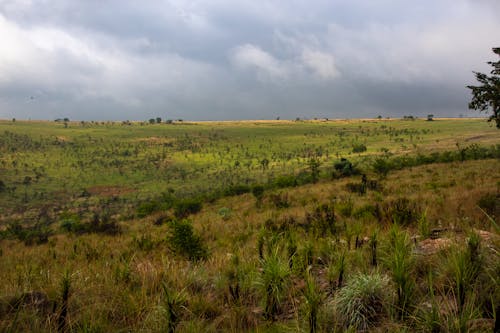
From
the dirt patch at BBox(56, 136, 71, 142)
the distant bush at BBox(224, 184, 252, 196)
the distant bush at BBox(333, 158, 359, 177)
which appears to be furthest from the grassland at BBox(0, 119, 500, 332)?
the dirt patch at BBox(56, 136, 71, 142)

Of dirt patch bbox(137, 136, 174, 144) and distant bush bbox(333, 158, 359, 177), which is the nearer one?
distant bush bbox(333, 158, 359, 177)

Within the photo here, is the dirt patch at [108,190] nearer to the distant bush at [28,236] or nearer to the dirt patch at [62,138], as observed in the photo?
the distant bush at [28,236]

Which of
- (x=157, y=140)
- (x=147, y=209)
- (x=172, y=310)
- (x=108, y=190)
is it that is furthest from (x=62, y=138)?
(x=172, y=310)

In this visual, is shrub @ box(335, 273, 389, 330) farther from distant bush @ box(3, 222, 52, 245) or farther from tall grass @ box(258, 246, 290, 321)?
distant bush @ box(3, 222, 52, 245)

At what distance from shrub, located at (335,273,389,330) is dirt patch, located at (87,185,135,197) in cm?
4705

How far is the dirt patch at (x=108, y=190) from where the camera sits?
46744 mm

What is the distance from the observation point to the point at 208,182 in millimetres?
50344

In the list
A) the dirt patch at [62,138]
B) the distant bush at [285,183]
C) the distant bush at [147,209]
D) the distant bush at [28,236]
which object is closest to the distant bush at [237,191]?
the distant bush at [285,183]

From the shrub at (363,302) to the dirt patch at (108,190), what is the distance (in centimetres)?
4705

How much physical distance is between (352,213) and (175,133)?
94.4 meters

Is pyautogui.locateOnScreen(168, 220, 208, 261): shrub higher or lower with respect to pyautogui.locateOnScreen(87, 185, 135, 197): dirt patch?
higher

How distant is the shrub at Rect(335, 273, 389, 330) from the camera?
2996 mm

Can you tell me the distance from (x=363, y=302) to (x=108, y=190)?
50.6 m

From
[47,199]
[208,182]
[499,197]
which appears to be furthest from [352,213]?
[47,199]
